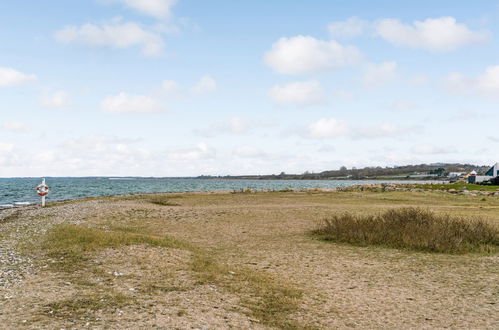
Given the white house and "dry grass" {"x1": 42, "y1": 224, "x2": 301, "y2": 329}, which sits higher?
the white house

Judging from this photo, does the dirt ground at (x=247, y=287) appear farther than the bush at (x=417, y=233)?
No

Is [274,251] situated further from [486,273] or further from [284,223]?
[284,223]

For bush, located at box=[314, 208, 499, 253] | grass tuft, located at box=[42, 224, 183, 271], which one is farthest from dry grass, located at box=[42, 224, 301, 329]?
A: bush, located at box=[314, 208, 499, 253]

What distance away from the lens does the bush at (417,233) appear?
1638 centimetres

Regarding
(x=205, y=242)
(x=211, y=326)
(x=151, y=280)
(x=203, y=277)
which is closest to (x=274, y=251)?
(x=205, y=242)

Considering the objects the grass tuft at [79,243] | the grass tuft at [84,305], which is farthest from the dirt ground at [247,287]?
the grass tuft at [79,243]

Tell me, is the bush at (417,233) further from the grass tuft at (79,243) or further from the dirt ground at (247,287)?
the grass tuft at (79,243)

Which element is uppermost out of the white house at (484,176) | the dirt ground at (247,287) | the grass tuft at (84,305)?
the white house at (484,176)

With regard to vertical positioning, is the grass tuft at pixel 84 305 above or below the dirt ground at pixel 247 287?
above

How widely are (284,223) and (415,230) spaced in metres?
8.71

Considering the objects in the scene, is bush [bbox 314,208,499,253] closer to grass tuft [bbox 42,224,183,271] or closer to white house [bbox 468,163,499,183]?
grass tuft [bbox 42,224,183,271]

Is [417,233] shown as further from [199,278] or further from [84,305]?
[84,305]

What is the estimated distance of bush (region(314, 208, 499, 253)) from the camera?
16375 millimetres

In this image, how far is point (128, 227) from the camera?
22297 mm
